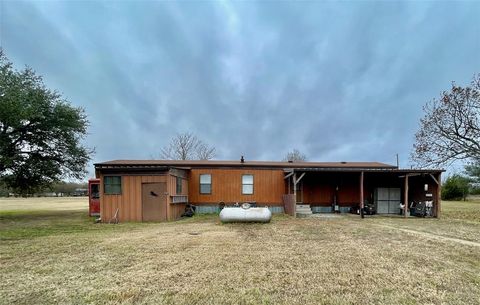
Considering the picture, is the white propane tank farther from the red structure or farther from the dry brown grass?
the dry brown grass

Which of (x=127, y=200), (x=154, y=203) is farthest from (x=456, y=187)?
(x=127, y=200)

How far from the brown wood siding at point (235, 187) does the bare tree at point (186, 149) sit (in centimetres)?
2512

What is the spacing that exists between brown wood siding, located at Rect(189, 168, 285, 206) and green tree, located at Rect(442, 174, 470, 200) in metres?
31.4

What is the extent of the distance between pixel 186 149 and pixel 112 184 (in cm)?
2887

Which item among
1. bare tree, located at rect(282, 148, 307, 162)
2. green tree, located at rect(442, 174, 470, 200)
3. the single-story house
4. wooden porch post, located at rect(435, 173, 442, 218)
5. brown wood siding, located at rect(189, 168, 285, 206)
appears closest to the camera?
wooden porch post, located at rect(435, 173, 442, 218)

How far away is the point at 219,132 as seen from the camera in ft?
125

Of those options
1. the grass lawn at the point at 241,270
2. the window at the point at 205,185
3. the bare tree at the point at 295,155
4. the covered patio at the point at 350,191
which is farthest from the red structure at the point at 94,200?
the bare tree at the point at 295,155

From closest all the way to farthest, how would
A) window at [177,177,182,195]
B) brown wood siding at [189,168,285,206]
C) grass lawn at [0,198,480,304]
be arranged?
grass lawn at [0,198,480,304] → window at [177,177,182,195] → brown wood siding at [189,168,285,206]

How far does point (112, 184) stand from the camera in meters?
14.8

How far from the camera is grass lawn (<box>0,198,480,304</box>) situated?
4.54 metres

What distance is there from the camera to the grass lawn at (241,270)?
4535 millimetres

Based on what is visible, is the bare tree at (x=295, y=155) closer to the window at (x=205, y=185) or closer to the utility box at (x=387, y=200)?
the utility box at (x=387, y=200)

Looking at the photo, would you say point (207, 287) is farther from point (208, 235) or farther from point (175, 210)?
point (175, 210)

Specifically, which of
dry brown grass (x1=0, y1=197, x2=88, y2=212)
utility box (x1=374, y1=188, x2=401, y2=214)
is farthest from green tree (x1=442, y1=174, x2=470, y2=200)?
dry brown grass (x1=0, y1=197, x2=88, y2=212)
